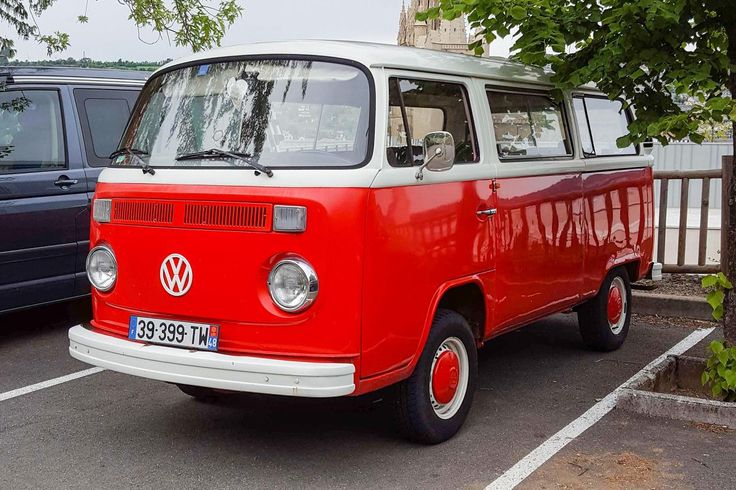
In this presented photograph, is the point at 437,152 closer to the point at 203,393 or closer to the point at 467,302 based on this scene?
the point at 467,302

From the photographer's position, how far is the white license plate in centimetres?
468

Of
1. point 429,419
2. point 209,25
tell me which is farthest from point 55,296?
point 209,25

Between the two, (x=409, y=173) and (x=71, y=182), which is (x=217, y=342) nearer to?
(x=409, y=173)

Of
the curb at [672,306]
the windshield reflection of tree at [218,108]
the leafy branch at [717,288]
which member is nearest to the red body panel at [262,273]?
the windshield reflection of tree at [218,108]

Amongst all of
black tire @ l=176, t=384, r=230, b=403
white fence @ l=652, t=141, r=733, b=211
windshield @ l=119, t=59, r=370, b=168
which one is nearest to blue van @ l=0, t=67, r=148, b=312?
black tire @ l=176, t=384, r=230, b=403

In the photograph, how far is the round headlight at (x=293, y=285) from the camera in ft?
14.6

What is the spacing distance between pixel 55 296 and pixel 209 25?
5.52 metres

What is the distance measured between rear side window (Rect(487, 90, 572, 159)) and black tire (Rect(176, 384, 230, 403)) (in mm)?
2373

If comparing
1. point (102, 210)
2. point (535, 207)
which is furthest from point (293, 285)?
point (535, 207)

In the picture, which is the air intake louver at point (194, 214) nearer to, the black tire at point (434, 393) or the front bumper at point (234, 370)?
the front bumper at point (234, 370)

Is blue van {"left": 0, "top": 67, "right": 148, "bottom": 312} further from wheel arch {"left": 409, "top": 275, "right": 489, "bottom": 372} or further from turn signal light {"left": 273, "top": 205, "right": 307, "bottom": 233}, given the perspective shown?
wheel arch {"left": 409, "top": 275, "right": 489, "bottom": 372}

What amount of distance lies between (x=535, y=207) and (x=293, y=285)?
220cm

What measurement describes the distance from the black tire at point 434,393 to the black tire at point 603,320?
7.43 feet

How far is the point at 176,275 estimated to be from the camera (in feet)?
15.7
